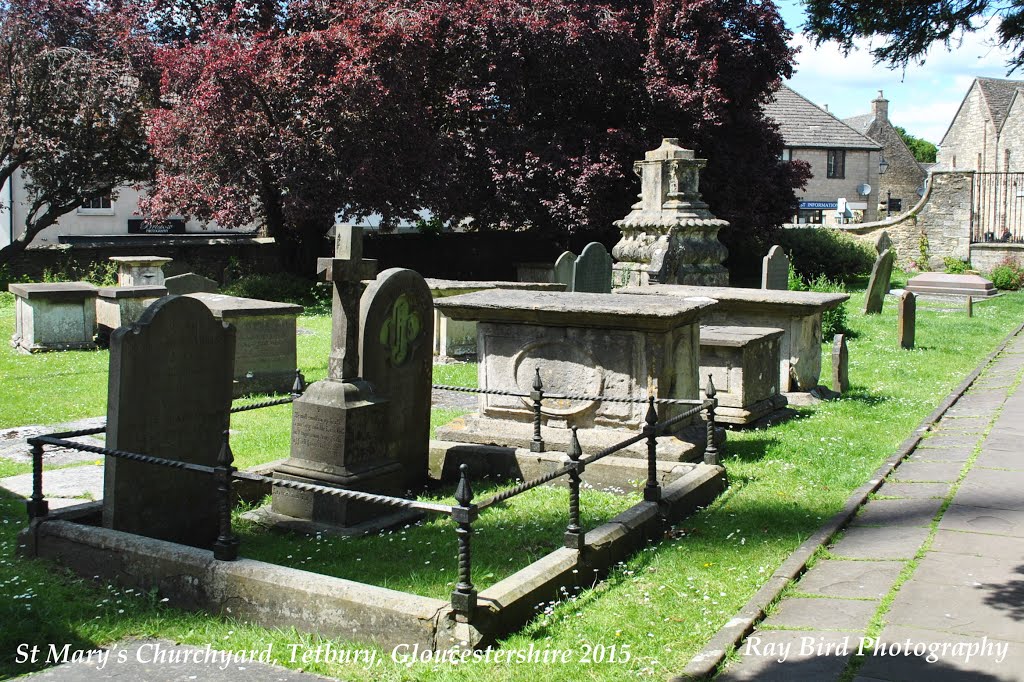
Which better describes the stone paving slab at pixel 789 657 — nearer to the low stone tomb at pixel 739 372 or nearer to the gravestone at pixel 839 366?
the low stone tomb at pixel 739 372

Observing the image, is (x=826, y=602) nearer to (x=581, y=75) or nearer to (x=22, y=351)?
(x=22, y=351)

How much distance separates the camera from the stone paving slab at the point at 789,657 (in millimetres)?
4359

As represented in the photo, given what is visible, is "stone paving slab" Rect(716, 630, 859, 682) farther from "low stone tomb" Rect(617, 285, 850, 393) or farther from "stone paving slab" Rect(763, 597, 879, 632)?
"low stone tomb" Rect(617, 285, 850, 393)

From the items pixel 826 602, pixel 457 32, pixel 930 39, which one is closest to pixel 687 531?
pixel 826 602

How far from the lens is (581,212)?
2516 cm

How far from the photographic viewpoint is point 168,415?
20.4 feet

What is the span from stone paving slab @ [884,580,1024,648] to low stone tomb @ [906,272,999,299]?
20.6 metres

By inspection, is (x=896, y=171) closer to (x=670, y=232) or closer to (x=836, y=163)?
(x=836, y=163)

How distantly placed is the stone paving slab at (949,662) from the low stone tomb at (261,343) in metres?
8.78

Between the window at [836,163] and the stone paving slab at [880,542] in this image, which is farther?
the window at [836,163]

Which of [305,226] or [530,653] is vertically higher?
[305,226]

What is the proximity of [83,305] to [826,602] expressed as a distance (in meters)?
13.3

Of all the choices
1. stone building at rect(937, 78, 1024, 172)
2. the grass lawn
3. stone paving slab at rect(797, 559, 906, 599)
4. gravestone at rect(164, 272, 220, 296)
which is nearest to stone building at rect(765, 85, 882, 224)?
stone building at rect(937, 78, 1024, 172)

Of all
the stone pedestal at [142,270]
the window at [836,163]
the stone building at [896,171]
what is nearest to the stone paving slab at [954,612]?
the stone pedestal at [142,270]
